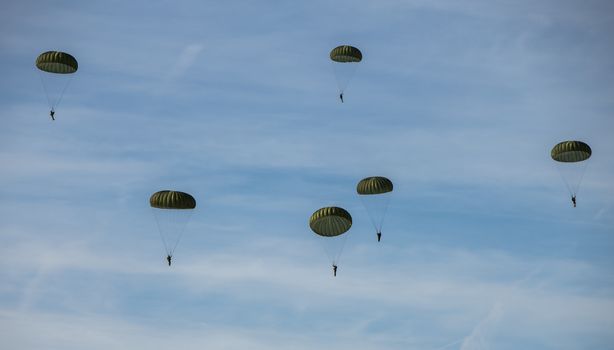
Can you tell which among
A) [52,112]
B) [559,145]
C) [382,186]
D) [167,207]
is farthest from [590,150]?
[52,112]

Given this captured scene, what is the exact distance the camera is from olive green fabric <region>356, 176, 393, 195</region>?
259 feet

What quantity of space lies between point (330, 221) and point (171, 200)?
1604cm

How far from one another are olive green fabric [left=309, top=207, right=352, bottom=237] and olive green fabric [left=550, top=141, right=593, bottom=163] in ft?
77.8

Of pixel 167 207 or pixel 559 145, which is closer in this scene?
pixel 167 207

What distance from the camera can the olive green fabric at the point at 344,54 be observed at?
285ft

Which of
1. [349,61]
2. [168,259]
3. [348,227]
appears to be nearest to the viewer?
[168,259]

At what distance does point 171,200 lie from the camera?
76125 millimetres

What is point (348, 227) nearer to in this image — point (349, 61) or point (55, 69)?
point (349, 61)

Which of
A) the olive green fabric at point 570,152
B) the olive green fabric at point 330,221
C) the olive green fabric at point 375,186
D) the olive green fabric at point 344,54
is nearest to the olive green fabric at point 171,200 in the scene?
the olive green fabric at point 330,221

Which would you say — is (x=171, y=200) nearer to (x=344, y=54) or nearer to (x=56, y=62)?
(x=56, y=62)

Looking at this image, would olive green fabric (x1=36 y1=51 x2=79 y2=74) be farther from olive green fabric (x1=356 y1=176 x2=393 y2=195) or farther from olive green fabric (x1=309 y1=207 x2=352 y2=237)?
olive green fabric (x1=356 y1=176 x2=393 y2=195)

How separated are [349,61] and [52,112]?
3317cm

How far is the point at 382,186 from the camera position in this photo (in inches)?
3113

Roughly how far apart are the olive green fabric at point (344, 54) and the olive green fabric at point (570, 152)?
23.9 m
